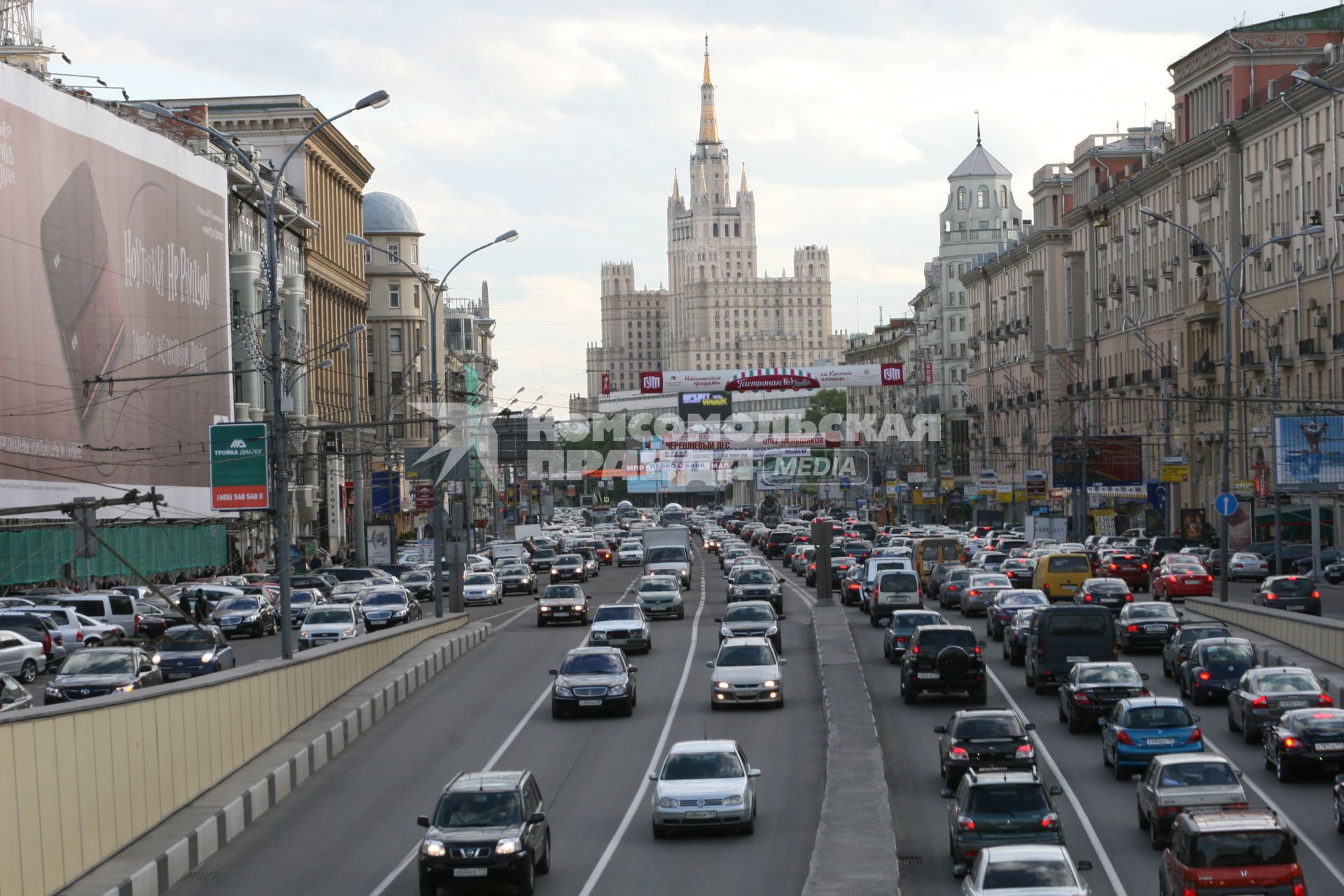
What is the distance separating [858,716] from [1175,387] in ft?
202

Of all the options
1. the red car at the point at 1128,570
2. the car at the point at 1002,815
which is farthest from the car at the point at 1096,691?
the red car at the point at 1128,570

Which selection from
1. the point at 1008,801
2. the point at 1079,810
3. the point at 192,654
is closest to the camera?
the point at 1008,801

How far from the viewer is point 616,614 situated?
1716 inches

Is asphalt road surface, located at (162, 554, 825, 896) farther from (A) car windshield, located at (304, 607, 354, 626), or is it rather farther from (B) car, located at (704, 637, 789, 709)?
(A) car windshield, located at (304, 607, 354, 626)

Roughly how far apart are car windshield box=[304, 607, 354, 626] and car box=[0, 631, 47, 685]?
716 cm

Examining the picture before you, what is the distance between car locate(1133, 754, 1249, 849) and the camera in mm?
20094

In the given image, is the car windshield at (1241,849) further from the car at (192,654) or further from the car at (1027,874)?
the car at (192,654)

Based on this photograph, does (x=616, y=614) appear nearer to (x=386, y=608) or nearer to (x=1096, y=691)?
(x=386, y=608)

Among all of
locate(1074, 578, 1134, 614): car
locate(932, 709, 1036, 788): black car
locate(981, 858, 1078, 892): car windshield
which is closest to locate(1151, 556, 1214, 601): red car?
locate(1074, 578, 1134, 614): car

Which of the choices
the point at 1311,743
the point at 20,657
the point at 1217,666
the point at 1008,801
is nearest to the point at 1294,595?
the point at 1217,666

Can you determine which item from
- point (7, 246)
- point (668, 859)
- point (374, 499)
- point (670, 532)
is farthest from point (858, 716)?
point (374, 499)

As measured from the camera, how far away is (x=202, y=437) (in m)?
65.8

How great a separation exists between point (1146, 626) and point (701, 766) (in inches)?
827

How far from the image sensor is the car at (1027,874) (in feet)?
51.5
